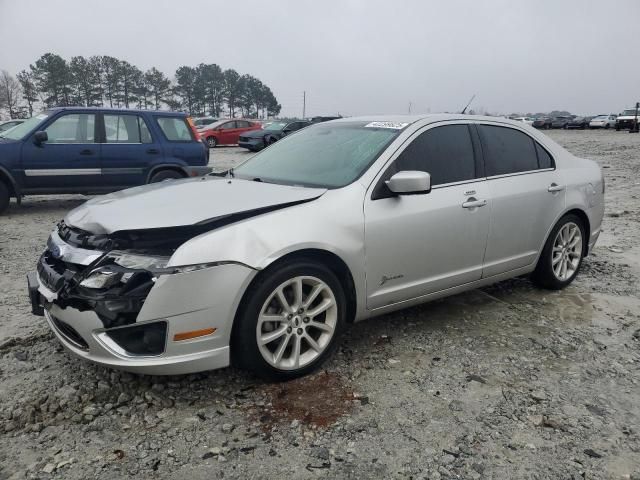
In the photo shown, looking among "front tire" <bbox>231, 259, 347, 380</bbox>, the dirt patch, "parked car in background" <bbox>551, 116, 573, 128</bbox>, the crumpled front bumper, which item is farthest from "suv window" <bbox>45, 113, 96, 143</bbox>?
"parked car in background" <bbox>551, 116, 573, 128</bbox>

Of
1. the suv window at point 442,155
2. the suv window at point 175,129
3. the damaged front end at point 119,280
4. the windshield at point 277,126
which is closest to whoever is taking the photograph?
the damaged front end at point 119,280

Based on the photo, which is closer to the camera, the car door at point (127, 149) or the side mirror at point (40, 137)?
the side mirror at point (40, 137)

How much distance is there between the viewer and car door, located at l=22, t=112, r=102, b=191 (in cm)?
784

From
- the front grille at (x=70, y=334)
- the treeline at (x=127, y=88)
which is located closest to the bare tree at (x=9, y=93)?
the treeline at (x=127, y=88)

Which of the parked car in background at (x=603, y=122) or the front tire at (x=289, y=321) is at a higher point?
the front tire at (x=289, y=321)

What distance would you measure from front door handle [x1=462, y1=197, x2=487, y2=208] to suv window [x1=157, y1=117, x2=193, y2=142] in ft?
20.6

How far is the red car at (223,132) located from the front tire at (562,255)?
73.3 feet

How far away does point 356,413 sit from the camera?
2744mm

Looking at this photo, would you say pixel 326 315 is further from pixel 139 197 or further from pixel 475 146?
pixel 475 146

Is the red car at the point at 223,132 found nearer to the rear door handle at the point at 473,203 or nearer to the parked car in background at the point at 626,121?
the rear door handle at the point at 473,203

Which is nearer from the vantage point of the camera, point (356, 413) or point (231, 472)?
point (231, 472)

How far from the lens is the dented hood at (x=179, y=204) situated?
9.05ft

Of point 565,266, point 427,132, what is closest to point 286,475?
point 427,132

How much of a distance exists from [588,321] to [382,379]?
6.45 feet
